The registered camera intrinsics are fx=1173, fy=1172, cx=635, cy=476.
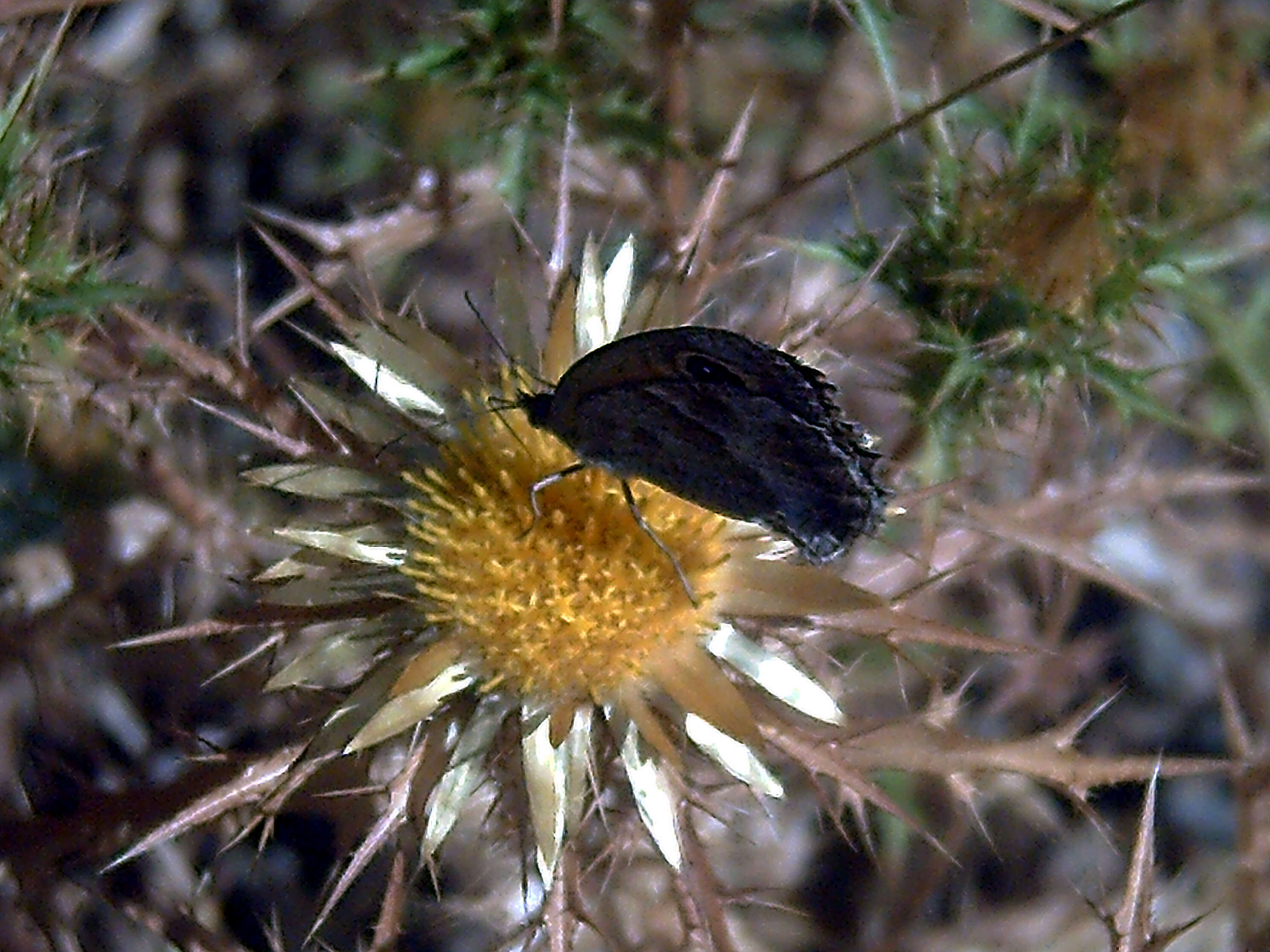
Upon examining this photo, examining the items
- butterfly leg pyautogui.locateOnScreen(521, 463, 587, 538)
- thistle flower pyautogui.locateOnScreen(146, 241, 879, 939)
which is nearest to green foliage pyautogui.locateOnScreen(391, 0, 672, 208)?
thistle flower pyautogui.locateOnScreen(146, 241, 879, 939)

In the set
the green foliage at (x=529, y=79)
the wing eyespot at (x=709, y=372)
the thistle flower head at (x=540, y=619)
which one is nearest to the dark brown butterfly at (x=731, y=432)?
the wing eyespot at (x=709, y=372)

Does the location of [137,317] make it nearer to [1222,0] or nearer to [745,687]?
[745,687]

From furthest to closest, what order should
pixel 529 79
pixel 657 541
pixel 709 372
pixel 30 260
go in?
A: pixel 529 79, pixel 30 260, pixel 657 541, pixel 709 372

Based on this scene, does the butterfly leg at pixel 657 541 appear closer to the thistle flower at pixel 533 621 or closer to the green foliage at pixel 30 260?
the thistle flower at pixel 533 621

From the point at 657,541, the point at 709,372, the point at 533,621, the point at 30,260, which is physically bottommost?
the point at 533,621

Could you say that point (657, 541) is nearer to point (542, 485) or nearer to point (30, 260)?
point (542, 485)

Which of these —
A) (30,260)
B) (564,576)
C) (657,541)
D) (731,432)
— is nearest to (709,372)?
(731,432)
